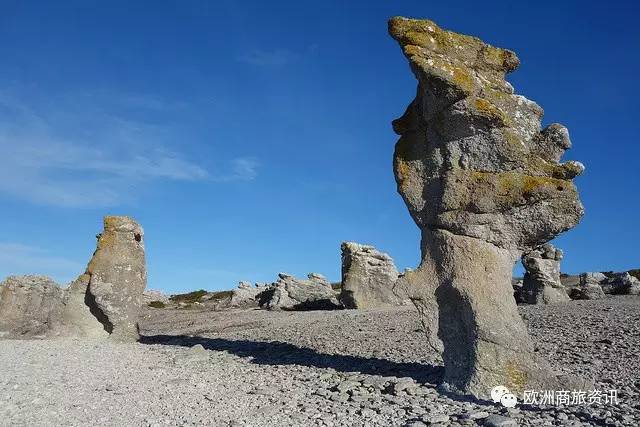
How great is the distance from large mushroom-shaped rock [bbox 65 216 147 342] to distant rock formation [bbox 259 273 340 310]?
44.9 ft

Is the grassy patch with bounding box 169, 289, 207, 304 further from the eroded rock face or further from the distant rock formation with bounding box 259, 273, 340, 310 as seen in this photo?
the eroded rock face

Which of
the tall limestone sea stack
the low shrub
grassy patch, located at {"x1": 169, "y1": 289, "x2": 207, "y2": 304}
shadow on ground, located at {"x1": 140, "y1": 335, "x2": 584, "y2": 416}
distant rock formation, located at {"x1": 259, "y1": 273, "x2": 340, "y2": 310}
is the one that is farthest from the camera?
grassy patch, located at {"x1": 169, "y1": 289, "x2": 207, "y2": 304}

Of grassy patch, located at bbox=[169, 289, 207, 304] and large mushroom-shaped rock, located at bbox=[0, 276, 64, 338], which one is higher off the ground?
grassy patch, located at bbox=[169, 289, 207, 304]

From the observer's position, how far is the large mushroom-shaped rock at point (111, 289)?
16.7 meters

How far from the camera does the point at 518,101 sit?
32.2 feet

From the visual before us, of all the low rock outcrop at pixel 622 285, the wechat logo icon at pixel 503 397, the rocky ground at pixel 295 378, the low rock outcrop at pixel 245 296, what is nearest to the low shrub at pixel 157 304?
the low rock outcrop at pixel 245 296

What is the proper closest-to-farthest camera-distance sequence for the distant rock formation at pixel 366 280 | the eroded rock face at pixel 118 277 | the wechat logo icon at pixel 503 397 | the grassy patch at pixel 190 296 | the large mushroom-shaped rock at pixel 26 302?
the wechat logo icon at pixel 503 397 < the eroded rock face at pixel 118 277 < the large mushroom-shaped rock at pixel 26 302 < the distant rock formation at pixel 366 280 < the grassy patch at pixel 190 296

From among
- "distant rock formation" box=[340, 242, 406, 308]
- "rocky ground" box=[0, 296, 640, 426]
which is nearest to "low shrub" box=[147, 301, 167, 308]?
"distant rock formation" box=[340, 242, 406, 308]

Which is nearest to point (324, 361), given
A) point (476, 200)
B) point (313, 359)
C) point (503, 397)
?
point (313, 359)

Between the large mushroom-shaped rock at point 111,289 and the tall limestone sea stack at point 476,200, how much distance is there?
1055cm

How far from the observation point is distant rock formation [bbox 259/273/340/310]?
3012 centimetres

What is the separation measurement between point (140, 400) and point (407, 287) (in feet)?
15.8

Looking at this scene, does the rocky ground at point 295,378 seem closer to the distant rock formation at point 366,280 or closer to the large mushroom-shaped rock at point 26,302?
the large mushroom-shaped rock at point 26,302

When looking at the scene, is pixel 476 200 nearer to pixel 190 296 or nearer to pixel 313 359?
pixel 313 359
